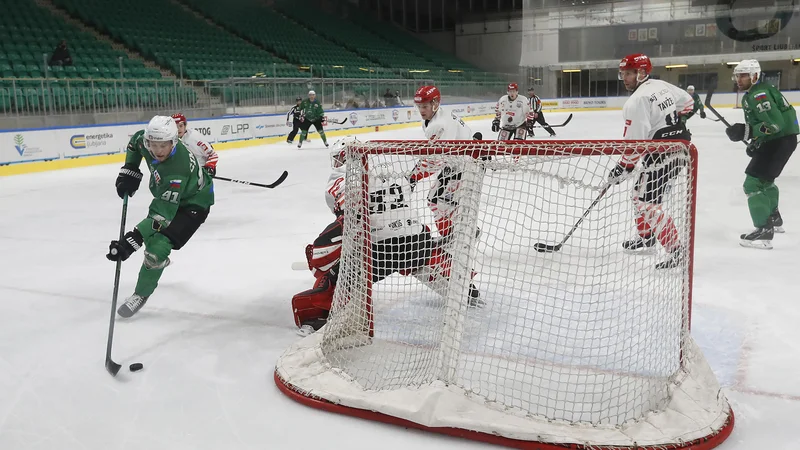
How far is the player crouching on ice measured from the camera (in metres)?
2.78

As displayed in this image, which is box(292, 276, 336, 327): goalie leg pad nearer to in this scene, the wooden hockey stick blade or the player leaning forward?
the player leaning forward

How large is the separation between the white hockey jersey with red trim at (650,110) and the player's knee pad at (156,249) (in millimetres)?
2632

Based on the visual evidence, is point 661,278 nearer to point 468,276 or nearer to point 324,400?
point 468,276

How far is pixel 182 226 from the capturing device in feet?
11.0

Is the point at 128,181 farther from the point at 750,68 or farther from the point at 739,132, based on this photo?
the point at 739,132

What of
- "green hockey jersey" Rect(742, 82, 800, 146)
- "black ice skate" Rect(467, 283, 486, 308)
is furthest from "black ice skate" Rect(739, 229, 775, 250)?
"black ice skate" Rect(467, 283, 486, 308)

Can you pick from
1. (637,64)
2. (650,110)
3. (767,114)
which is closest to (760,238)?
(767,114)

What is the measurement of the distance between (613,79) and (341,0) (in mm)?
12057

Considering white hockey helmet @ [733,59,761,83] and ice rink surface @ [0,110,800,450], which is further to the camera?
white hockey helmet @ [733,59,761,83]

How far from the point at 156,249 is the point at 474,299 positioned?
61.0 inches

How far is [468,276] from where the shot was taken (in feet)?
7.53

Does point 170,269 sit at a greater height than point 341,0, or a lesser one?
lesser

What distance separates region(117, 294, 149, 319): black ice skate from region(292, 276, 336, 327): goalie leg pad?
89 centimetres

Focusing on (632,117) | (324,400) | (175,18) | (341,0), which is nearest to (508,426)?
(324,400)
